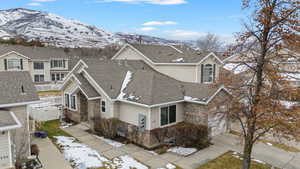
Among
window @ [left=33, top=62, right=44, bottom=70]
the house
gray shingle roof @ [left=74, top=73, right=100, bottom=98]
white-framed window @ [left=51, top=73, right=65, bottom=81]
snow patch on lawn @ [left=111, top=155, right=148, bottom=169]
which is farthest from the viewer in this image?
white-framed window @ [left=51, top=73, right=65, bottom=81]

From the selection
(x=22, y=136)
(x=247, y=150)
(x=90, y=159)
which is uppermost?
(x=22, y=136)

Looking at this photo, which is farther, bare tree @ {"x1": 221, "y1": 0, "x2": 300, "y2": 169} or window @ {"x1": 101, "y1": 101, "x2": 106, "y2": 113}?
window @ {"x1": 101, "y1": 101, "x2": 106, "y2": 113}

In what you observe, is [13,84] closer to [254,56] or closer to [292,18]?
[254,56]

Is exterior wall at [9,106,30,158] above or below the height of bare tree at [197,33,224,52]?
below

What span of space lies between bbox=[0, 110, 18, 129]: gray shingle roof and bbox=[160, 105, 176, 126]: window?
818cm

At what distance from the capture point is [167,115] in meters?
13.8

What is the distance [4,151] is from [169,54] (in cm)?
1830

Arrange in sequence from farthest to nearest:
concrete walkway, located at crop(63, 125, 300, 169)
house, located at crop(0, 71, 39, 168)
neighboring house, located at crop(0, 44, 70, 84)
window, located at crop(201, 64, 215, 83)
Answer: neighboring house, located at crop(0, 44, 70, 84)
window, located at crop(201, 64, 215, 83)
concrete walkway, located at crop(63, 125, 300, 169)
house, located at crop(0, 71, 39, 168)

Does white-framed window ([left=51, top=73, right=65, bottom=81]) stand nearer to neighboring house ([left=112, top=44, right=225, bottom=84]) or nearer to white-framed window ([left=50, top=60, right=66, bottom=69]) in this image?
white-framed window ([left=50, top=60, right=66, bottom=69])

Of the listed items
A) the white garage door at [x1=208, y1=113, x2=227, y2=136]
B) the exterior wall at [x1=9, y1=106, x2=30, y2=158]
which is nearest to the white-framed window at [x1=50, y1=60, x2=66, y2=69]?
the exterior wall at [x1=9, y1=106, x2=30, y2=158]

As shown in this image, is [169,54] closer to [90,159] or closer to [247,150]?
[247,150]

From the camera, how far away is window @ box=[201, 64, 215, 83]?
20.4 meters

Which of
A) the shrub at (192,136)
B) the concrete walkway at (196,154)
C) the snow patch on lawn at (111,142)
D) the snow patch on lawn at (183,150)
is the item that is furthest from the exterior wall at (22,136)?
the shrub at (192,136)

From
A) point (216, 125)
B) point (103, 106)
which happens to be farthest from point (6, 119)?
point (216, 125)
